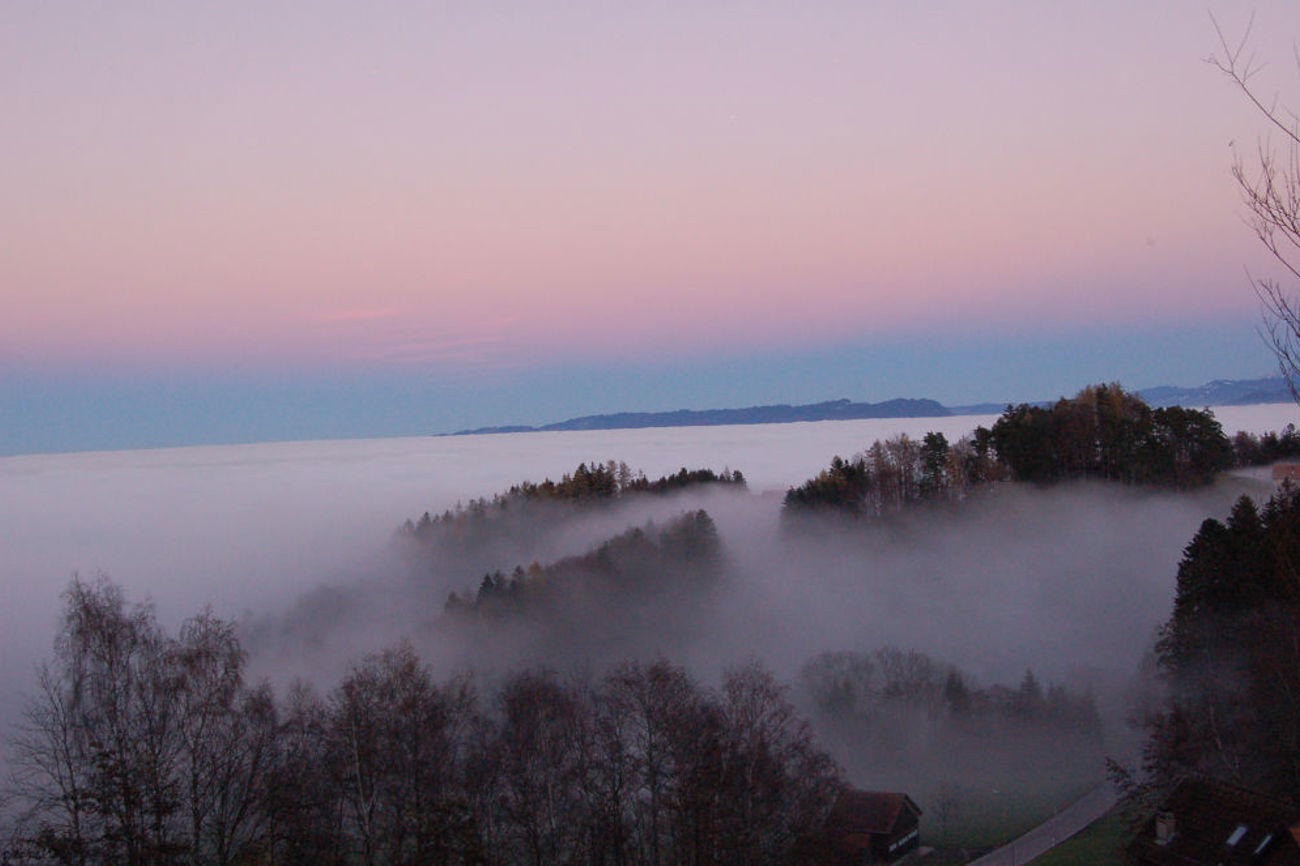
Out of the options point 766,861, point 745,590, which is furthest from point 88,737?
point 745,590

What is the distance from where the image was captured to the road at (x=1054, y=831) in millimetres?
24781

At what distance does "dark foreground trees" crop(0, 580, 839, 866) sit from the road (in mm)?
7812

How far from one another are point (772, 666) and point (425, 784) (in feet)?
83.7

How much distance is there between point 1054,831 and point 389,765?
64.8 ft

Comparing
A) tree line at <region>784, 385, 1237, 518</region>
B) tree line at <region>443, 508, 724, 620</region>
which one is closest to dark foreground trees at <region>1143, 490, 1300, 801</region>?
tree line at <region>784, 385, 1237, 518</region>

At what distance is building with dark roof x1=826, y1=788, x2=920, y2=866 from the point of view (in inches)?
977

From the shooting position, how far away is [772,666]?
41.4 m

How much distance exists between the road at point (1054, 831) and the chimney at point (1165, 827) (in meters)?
5.33

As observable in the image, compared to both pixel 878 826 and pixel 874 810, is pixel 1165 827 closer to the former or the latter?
pixel 878 826

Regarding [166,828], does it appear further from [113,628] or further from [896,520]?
[896,520]

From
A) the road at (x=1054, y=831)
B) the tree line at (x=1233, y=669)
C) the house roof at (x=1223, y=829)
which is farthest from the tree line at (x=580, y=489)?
the house roof at (x=1223, y=829)

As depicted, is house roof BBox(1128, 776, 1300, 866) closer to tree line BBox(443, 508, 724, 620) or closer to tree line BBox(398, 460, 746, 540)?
tree line BBox(443, 508, 724, 620)

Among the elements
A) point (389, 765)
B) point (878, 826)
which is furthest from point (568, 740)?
point (878, 826)

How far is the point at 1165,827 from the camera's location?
19.4 metres
